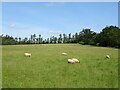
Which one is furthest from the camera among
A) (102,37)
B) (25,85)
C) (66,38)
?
(66,38)

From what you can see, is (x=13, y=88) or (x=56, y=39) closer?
(x=13, y=88)

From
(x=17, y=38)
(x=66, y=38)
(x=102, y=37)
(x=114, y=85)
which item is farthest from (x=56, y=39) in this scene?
(x=114, y=85)

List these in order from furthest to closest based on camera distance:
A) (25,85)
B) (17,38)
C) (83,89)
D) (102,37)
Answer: (17,38) < (102,37) < (25,85) < (83,89)

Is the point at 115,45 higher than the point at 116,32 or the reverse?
the reverse

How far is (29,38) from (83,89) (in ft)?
449

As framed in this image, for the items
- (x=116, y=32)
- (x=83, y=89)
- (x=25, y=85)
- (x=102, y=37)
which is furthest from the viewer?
(x=102, y=37)

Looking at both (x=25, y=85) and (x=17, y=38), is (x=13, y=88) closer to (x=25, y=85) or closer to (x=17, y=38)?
(x=25, y=85)

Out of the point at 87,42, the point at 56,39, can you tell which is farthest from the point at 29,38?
the point at 87,42

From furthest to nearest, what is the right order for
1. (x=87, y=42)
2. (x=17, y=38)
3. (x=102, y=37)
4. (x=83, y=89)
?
(x=17, y=38) < (x=87, y=42) < (x=102, y=37) < (x=83, y=89)

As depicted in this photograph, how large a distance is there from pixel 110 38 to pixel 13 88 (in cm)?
6886

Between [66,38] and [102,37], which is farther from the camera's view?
[66,38]

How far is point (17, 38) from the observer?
137875 millimetres

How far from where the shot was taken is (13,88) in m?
7.49

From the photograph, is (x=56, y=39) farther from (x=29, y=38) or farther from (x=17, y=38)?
(x=17, y=38)
